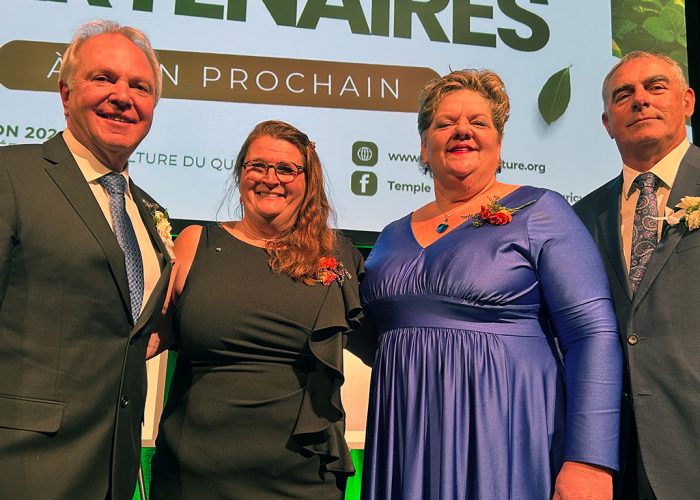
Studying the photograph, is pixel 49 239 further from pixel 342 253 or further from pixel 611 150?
pixel 611 150

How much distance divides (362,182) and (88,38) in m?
1.68

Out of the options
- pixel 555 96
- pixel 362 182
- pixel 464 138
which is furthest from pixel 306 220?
pixel 555 96

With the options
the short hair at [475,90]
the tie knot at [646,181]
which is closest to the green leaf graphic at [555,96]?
the tie knot at [646,181]

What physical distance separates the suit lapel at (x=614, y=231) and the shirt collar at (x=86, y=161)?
1.42 meters

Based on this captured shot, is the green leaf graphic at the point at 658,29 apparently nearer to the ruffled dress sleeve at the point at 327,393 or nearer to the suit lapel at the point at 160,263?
the ruffled dress sleeve at the point at 327,393

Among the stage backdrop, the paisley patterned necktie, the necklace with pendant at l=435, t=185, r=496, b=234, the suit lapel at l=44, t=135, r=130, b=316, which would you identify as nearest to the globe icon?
the stage backdrop

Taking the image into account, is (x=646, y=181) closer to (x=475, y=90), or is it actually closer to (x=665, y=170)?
(x=665, y=170)

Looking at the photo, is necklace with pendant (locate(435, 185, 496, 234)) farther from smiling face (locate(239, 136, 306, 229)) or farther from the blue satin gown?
smiling face (locate(239, 136, 306, 229))

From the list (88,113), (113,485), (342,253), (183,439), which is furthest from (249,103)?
(113,485)

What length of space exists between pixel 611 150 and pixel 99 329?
2724mm

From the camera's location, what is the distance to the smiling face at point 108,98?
2.02 m

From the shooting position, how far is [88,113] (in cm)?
202

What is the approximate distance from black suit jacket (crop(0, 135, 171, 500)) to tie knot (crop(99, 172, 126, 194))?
11 centimetres

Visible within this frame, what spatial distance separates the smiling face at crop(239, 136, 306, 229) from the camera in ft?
7.74
